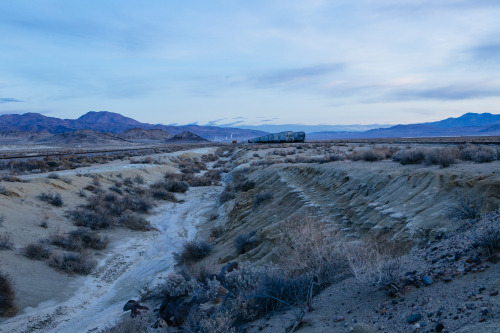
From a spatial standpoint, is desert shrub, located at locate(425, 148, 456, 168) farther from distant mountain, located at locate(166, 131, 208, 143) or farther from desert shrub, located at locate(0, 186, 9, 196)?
distant mountain, located at locate(166, 131, 208, 143)

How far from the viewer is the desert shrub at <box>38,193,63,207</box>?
1955 centimetres

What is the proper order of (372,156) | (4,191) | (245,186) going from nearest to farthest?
(4,191) < (372,156) < (245,186)

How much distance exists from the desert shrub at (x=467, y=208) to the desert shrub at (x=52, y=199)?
1809cm

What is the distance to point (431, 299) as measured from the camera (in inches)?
187

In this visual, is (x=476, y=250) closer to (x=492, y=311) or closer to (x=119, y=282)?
(x=492, y=311)

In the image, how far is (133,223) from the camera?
19156 mm

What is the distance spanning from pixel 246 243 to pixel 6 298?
656cm

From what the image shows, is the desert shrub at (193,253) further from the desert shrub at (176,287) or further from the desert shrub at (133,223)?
the desert shrub at (133,223)

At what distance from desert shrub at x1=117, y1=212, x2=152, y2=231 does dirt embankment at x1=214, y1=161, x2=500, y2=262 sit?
4.27 m

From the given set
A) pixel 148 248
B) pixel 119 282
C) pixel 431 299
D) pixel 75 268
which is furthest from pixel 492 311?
pixel 148 248

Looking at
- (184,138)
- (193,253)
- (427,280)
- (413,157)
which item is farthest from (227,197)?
(184,138)

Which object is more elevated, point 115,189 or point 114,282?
point 115,189

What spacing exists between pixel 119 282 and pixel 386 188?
900 centimetres

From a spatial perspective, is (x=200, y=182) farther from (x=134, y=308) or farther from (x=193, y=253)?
(x=134, y=308)
